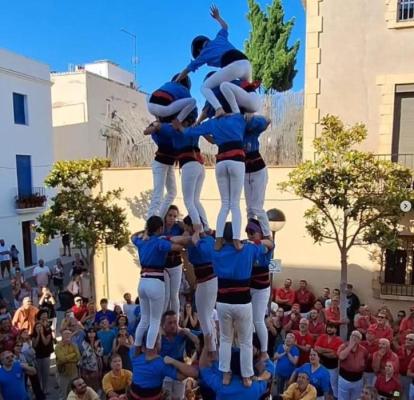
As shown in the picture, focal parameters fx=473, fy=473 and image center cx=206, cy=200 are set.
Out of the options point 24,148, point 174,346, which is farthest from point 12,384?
point 24,148

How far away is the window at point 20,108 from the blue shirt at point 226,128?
17793mm

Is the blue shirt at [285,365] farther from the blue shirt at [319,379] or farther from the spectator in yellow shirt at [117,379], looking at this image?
the spectator in yellow shirt at [117,379]

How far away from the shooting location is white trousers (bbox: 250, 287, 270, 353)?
4.71 metres

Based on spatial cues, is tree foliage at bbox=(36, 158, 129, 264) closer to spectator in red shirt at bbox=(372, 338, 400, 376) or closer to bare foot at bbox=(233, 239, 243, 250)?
spectator in red shirt at bbox=(372, 338, 400, 376)

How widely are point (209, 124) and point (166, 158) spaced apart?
918mm

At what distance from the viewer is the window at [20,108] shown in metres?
20.2

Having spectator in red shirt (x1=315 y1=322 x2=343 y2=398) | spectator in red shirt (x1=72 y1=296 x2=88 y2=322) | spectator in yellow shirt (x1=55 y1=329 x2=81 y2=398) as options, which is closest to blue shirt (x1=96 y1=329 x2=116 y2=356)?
spectator in yellow shirt (x1=55 y1=329 x2=81 y2=398)

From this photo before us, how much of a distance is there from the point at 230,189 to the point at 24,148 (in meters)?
18.1

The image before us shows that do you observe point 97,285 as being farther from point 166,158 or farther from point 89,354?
point 166,158

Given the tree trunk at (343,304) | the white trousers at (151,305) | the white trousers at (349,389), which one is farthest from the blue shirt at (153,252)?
the tree trunk at (343,304)

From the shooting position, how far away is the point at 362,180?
355 inches

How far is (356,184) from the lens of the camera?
356 inches

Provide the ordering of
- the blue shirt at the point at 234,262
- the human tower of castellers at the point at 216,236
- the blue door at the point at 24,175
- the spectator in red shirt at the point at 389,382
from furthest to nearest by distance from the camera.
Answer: the blue door at the point at 24,175 < the spectator in red shirt at the point at 389,382 < the human tower of castellers at the point at 216,236 < the blue shirt at the point at 234,262

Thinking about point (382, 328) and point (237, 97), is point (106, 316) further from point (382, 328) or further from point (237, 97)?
point (237, 97)
